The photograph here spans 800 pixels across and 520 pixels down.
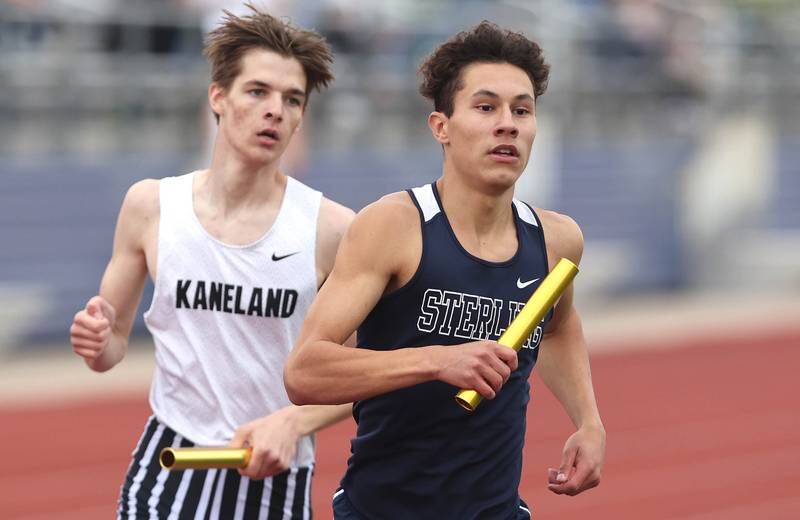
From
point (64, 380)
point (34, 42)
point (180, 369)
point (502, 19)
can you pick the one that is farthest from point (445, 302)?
point (502, 19)

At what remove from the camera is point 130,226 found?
4.18m

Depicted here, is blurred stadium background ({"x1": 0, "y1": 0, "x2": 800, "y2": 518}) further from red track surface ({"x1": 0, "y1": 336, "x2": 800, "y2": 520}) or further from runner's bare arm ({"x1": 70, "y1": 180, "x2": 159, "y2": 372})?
runner's bare arm ({"x1": 70, "y1": 180, "x2": 159, "y2": 372})

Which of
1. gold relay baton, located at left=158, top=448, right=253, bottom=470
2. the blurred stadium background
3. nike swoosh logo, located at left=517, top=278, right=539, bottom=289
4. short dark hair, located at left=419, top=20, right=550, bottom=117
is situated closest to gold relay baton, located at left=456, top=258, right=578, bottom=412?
nike swoosh logo, located at left=517, top=278, right=539, bottom=289

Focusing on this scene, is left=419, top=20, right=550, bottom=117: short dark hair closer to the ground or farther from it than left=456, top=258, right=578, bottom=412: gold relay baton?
farther from it

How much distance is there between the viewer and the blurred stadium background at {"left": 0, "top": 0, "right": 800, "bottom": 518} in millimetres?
12500

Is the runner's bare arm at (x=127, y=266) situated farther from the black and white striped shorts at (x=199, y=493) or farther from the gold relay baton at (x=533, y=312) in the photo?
the gold relay baton at (x=533, y=312)

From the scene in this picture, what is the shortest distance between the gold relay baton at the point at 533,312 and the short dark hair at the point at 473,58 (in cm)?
49

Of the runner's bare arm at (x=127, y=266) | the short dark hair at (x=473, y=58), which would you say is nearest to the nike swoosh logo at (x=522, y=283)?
the short dark hair at (x=473, y=58)

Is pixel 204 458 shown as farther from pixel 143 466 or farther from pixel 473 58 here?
pixel 473 58

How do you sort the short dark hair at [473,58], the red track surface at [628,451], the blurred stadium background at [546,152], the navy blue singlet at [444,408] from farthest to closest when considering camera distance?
the blurred stadium background at [546,152] < the red track surface at [628,451] < the short dark hair at [473,58] < the navy blue singlet at [444,408]

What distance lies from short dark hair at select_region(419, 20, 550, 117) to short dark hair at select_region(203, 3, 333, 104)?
674 mm

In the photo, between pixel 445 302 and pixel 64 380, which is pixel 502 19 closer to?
pixel 64 380

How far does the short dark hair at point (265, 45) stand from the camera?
415 cm

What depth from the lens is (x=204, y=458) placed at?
354 cm
